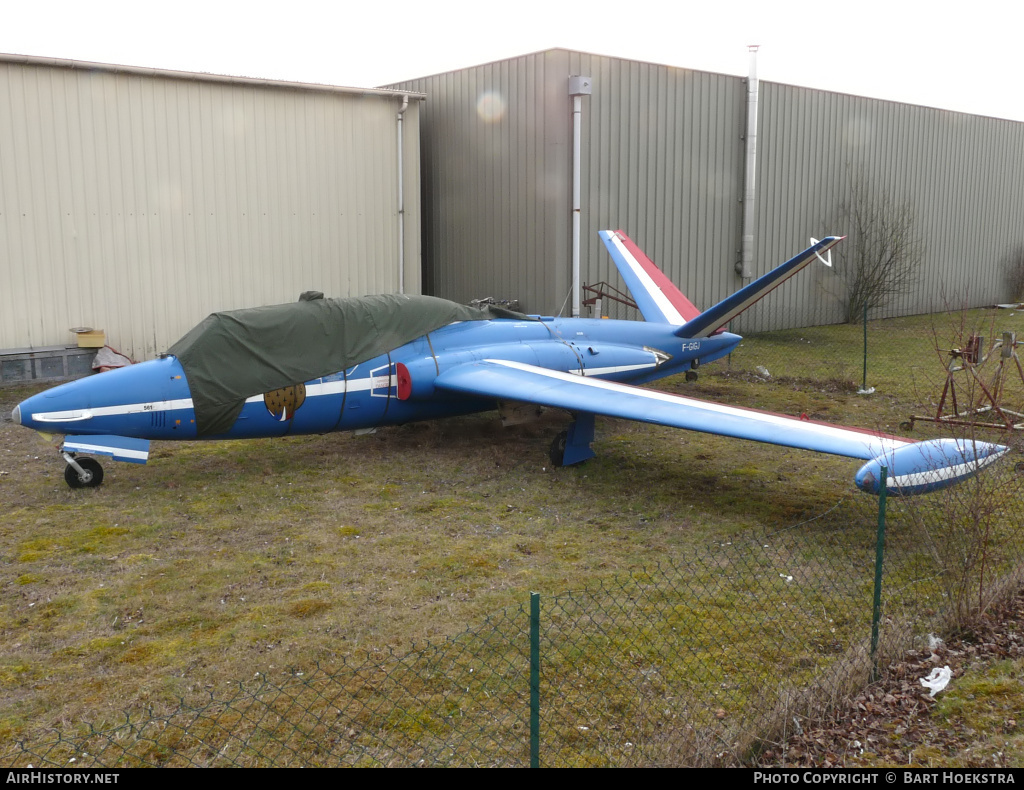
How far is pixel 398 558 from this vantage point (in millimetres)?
7965

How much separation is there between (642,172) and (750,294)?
9.02m

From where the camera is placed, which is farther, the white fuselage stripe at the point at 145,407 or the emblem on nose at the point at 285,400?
the emblem on nose at the point at 285,400

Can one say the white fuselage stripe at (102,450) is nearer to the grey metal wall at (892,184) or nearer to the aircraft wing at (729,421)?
the aircraft wing at (729,421)

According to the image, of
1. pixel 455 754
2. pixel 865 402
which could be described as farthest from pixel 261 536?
pixel 865 402

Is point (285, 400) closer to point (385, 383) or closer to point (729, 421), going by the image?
point (385, 383)

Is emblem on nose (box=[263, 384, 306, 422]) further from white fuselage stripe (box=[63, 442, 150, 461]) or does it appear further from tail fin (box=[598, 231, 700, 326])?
tail fin (box=[598, 231, 700, 326])

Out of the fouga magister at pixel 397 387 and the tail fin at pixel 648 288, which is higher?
the tail fin at pixel 648 288

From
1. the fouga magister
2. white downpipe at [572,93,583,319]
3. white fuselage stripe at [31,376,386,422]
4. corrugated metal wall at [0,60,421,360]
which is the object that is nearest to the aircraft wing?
the fouga magister

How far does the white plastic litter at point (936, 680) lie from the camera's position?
5.50m

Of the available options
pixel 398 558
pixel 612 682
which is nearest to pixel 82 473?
pixel 398 558

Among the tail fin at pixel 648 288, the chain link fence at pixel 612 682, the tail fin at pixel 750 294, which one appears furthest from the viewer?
the tail fin at pixel 648 288

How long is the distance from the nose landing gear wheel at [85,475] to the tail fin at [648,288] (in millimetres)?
8689

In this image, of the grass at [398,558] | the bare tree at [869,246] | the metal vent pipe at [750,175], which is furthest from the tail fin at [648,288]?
the bare tree at [869,246]
